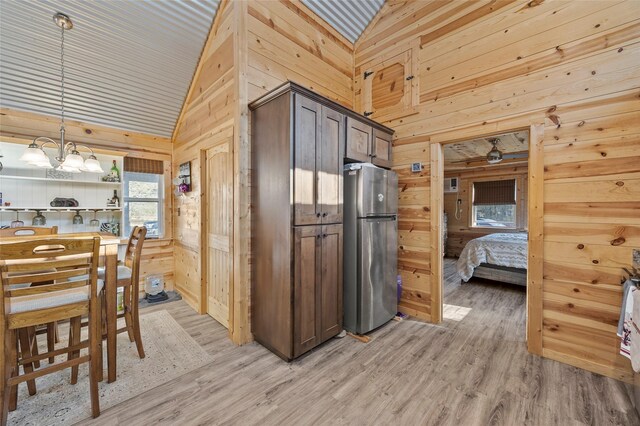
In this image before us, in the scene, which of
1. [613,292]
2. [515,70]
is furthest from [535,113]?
[613,292]

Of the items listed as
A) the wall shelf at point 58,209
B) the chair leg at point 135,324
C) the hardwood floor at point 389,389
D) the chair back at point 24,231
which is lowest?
the hardwood floor at point 389,389

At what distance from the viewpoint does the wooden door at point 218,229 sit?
2750 millimetres

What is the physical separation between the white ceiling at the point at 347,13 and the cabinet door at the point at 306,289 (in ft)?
9.22

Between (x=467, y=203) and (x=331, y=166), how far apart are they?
6232 millimetres

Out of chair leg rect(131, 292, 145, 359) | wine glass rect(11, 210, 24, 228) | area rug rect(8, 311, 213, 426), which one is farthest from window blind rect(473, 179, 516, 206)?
wine glass rect(11, 210, 24, 228)

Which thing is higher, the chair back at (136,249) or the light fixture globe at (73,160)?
the light fixture globe at (73,160)

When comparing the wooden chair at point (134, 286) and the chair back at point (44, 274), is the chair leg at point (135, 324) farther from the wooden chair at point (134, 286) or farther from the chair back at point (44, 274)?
the chair back at point (44, 274)

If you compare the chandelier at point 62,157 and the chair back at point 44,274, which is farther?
the chandelier at point 62,157

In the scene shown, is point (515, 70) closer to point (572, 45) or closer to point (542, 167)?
point (572, 45)

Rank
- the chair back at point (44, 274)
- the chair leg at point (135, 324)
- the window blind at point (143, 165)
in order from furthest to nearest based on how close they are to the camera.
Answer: the window blind at point (143, 165), the chair leg at point (135, 324), the chair back at point (44, 274)

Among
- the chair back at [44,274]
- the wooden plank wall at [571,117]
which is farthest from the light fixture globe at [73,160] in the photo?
the wooden plank wall at [571,117]

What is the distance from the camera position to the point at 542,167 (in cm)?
228

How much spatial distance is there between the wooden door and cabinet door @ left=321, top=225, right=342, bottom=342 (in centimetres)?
100

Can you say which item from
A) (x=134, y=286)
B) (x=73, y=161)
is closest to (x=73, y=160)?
(x=73, y=161)
